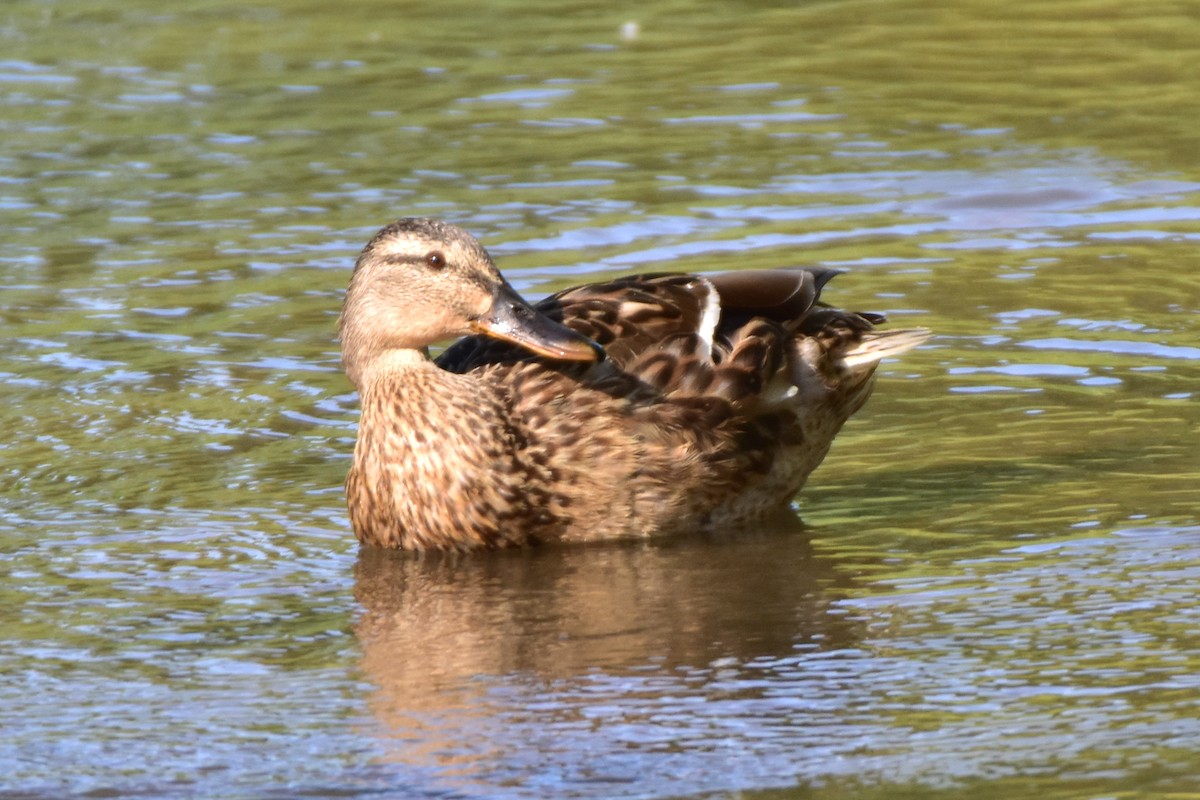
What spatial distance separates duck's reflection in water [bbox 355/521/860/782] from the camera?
5152 millimetres

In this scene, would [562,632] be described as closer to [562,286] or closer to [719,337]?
[719,337]

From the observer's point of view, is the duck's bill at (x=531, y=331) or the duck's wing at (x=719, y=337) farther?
the duck's wing at (x=719, y=337)

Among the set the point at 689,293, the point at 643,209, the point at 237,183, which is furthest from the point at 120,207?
the point at 689,293

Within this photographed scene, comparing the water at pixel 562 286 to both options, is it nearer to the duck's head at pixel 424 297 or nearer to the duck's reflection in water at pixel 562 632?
the duck's reflection in water at pixel 562 632

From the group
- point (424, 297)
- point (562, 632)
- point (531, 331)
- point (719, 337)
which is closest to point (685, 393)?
point (719, 337)

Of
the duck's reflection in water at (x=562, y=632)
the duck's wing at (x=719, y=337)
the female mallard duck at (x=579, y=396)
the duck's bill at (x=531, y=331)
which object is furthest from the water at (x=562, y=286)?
the duck's bill at (x=531, y=331)

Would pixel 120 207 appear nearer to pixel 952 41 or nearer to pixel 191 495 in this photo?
pixel 191 495

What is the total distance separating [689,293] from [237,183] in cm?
483

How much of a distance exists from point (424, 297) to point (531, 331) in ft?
1.51

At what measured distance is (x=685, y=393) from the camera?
7.08 meters

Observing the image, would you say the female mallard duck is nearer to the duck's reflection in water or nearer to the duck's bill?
the duck's bill

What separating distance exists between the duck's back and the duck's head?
0.17m

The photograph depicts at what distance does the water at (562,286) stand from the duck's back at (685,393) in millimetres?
172

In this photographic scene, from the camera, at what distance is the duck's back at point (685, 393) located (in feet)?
22.6
